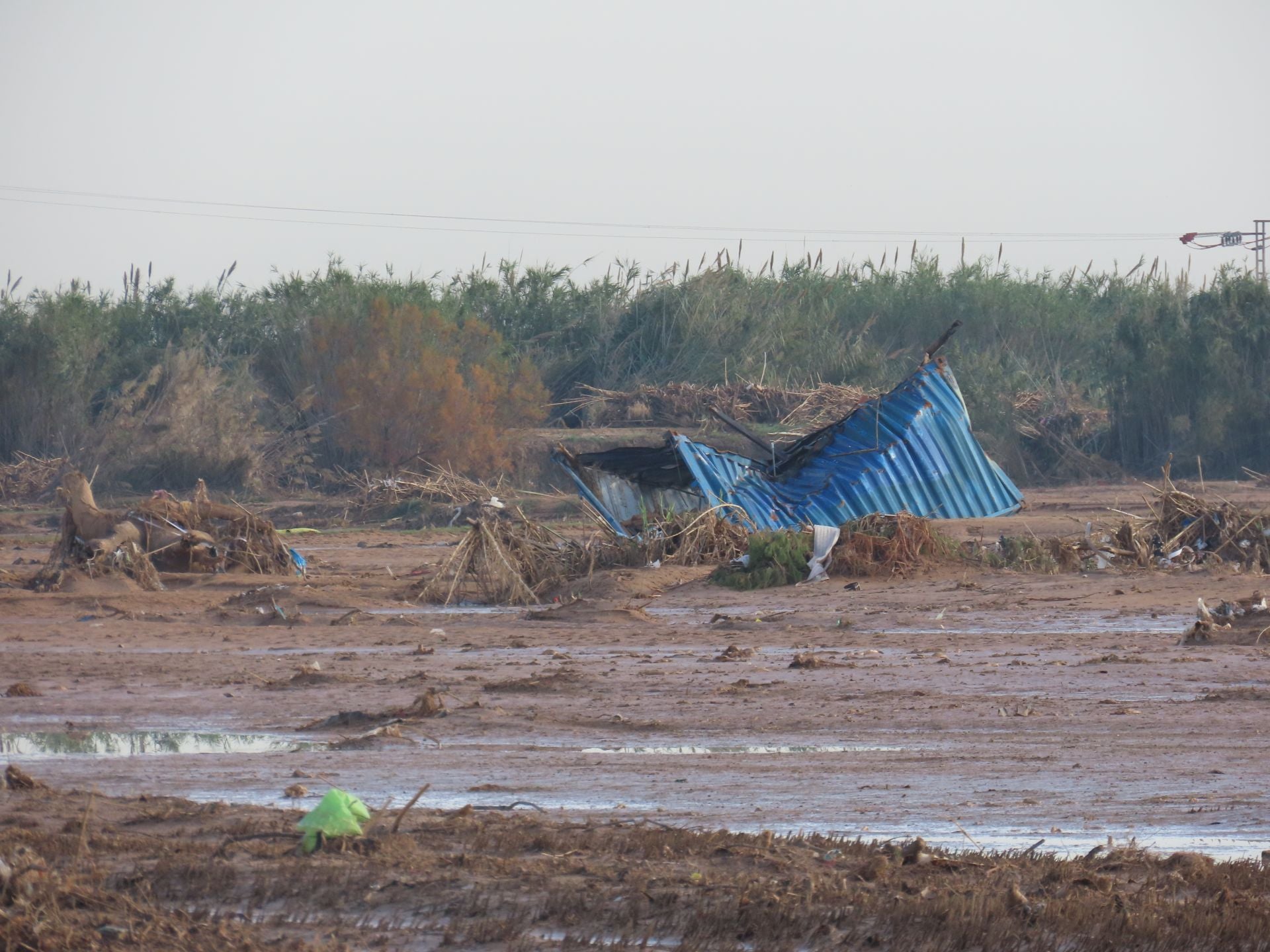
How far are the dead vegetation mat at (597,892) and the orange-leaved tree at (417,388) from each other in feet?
81.6

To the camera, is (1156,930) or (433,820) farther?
(433,820)

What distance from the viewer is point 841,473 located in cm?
2077

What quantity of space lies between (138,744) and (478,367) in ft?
77.3

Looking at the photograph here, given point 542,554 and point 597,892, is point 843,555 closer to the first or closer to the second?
point 542,554

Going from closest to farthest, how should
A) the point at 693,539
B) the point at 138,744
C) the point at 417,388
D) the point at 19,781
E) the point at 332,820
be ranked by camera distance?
the point at 332,820 < the point at 19,781 < the point at 138,744 < the point at 693,539 < the point at 417,388

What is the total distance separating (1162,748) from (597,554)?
10.6 meters

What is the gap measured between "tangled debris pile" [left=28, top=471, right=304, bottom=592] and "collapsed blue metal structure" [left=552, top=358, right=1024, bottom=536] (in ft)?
13.9

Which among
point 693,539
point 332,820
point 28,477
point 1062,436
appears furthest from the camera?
point 1062,436

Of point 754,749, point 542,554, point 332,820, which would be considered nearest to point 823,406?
point 542,554

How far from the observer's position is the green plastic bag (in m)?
5.48

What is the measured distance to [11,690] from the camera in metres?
9.73

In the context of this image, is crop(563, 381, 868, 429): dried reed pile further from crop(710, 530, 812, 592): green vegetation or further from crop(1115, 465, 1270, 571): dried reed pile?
crop(710, 530, 812, 592): green vegetation

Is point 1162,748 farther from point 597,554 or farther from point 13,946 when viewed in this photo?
point 597,554

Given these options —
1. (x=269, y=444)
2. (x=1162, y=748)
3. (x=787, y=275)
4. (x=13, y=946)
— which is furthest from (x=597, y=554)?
(x=787, y=275)
